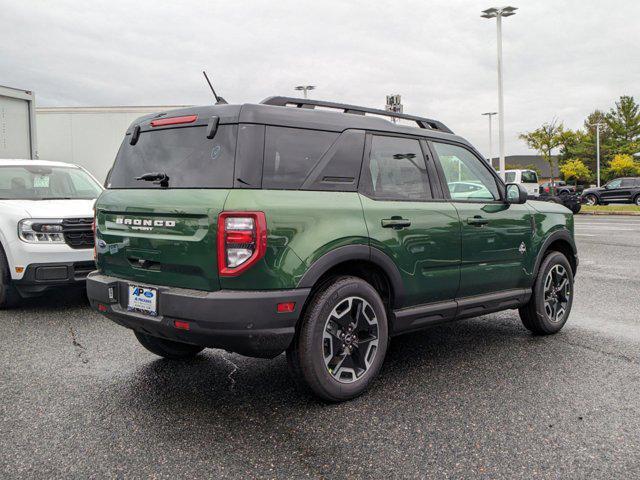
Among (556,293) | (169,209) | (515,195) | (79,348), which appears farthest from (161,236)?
(556,293)

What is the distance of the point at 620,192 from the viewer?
33000mm

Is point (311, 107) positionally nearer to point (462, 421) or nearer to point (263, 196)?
point (263, 196)

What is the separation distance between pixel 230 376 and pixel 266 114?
1.91m

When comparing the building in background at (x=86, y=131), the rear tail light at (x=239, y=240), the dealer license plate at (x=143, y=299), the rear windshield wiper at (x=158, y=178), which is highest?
the building in background at (x=86, y=131)

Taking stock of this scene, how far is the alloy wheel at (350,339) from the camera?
146 inches

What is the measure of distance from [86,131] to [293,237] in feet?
58.6

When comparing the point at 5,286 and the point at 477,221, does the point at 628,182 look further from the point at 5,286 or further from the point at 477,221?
the point at 5,286

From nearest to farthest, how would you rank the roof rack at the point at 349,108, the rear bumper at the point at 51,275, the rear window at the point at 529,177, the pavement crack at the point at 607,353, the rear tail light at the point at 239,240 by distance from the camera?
1. the rear tail light at the point at 239,240
2. the roof rack at the point at 349,108
3. the pavement crack at the point at 607,353
4. the rear bumper at the point at 51,275
5. the rear window at the point at 529,177

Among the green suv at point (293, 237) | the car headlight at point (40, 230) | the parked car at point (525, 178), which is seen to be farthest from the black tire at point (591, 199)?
the car headlight at point (40, 230)

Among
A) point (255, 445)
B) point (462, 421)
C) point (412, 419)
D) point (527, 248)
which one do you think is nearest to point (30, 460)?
point (255, 445)

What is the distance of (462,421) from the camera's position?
3.45 meters

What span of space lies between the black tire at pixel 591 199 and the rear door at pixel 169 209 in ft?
114

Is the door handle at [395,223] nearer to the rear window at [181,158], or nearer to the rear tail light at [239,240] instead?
the rear tail light at [239,240]

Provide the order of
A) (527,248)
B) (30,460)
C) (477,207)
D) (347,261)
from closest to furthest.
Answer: (30,460)
(347,261)
(477,207)
(527,248)
